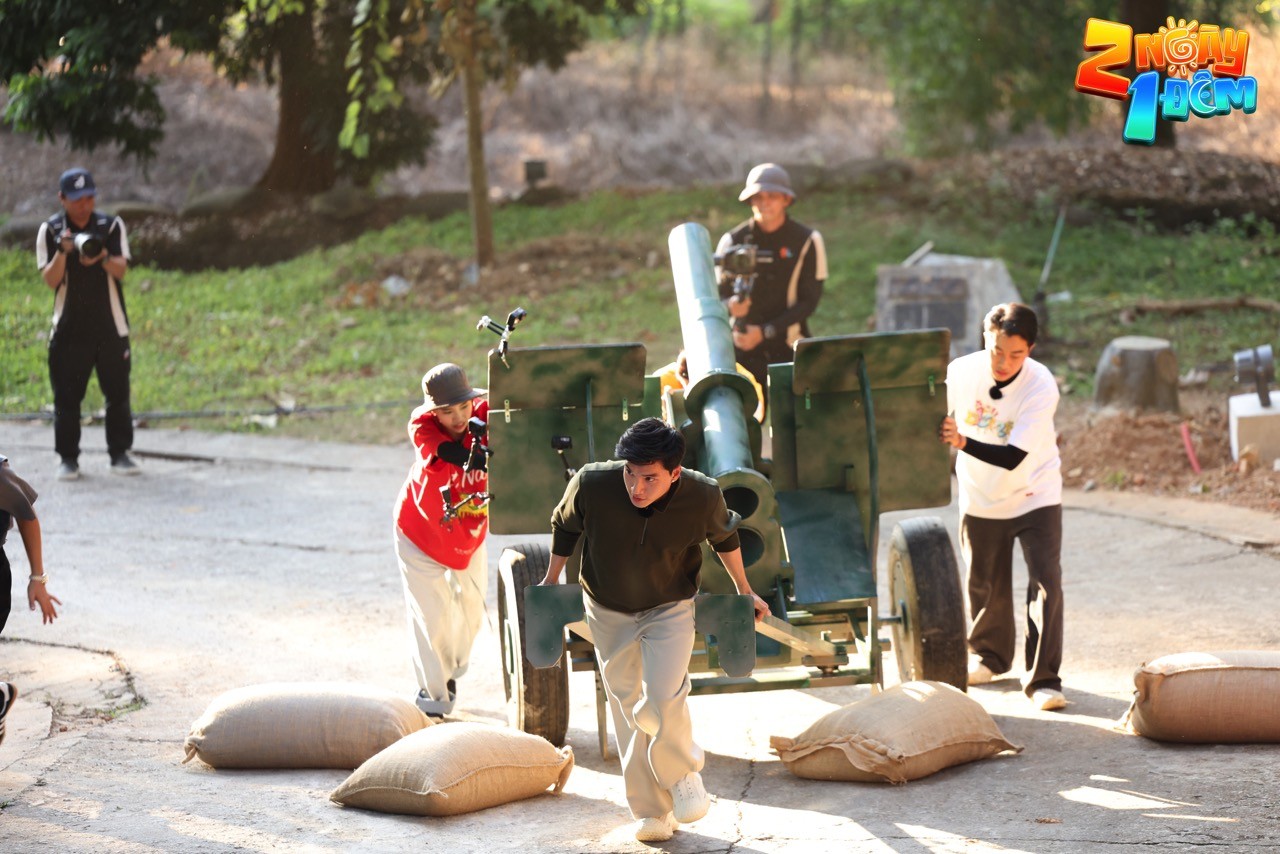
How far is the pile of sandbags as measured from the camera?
18.3 feet

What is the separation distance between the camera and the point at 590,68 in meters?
28.0

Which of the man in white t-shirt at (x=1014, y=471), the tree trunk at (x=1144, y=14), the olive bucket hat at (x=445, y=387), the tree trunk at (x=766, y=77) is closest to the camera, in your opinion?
the olive bucket hat at (x=445, y=387)

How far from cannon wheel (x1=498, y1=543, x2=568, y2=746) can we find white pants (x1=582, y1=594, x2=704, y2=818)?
0.64 m

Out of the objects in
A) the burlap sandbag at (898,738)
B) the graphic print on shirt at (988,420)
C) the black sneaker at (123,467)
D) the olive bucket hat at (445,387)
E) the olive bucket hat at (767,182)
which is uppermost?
the olive bucket hat at (767,182)

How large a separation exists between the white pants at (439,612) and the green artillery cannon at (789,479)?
0.16 meters

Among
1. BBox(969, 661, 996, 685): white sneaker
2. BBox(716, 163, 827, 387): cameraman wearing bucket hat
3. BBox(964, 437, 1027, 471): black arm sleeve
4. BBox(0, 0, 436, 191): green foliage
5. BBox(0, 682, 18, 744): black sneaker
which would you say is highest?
BBox(0, 0, 436, 191): green foliage

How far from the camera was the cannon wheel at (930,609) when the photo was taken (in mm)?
6555

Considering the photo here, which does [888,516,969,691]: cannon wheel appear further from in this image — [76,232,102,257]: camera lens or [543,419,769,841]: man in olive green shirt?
[76,232,102,257]: camera lens

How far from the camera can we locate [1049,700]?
673cm

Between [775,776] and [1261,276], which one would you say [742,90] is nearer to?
[1261,276]

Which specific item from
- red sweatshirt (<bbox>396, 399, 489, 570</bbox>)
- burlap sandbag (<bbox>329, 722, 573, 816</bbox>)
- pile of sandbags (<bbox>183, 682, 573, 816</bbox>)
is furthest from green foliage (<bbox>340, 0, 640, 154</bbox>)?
burlap sandbag (<bbox>329, 722, 573, 816</bbox>)

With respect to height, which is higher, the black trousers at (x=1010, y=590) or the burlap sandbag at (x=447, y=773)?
the black trousers at (x=1010, y=590)

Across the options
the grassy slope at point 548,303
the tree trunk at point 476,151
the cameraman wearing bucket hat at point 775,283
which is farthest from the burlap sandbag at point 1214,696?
the tree trunk at point 476,151

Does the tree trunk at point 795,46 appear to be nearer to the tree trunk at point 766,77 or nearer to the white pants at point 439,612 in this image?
the tree trunk at point 766,77
